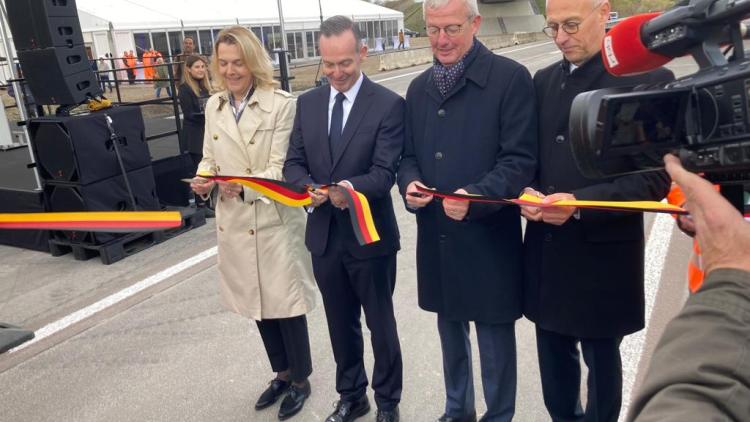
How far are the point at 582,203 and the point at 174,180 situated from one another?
618cm

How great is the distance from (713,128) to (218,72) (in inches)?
94.1

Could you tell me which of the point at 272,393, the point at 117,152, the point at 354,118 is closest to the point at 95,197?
the point at 117,152

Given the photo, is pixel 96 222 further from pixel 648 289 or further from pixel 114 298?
pixel 648 289

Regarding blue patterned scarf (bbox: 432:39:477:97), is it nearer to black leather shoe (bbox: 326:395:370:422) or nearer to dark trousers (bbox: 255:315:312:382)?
dark trousers (bbox: 255:315:312:382)

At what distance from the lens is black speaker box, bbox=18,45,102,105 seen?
5.60 metres

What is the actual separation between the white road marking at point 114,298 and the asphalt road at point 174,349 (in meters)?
0.01

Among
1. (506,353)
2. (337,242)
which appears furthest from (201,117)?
(506,353)

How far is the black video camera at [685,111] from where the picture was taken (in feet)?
3.56

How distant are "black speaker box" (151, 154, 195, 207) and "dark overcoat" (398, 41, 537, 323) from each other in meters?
5.22

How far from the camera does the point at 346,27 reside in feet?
8.47

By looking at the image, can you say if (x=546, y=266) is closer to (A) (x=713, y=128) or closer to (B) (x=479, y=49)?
(B) (x=479, y=49)

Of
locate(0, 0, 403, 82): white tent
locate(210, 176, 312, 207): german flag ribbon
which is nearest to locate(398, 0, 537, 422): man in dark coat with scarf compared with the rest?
locate(210, 176, 312, 207): german flag ribbon

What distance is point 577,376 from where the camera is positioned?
2469 mm

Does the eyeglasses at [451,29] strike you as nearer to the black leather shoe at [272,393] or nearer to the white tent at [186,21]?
the black leather shoe at [272,393]
